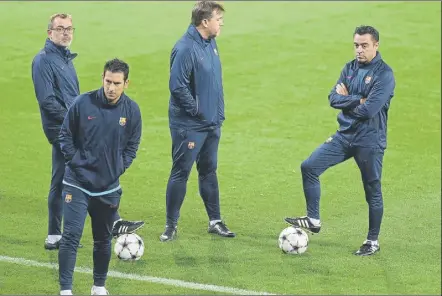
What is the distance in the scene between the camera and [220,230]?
11062mm

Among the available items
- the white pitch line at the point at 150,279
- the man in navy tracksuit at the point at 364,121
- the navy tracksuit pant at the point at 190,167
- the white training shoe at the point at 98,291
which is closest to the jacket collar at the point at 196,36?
the navy tracksuit pant at the point at 190,167

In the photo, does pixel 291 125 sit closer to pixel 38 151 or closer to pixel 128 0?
pixel 38 151

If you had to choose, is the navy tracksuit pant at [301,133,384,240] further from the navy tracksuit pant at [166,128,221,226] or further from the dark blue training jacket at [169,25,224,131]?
the dark blue training jacket at [169,25,224,131]

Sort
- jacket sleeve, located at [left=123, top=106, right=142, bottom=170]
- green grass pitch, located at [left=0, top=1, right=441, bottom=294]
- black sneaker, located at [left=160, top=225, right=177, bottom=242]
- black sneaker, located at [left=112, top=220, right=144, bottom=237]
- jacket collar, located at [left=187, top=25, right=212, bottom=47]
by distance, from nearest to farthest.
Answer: jacket sleeve, located at [left=123, top=106, right=142, bottom=170], green grass pitch, located at [left=0, top=1, right=441, bottom=294], black sneaker, located at [left=112, top=220, right=144, bottom=237], jacket collar, located at [left=187, top=25, right=212, bottom=47], black sneaker, located at [left=160, top=225, right=177, bottom=242]

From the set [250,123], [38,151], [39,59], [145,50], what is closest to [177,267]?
[39,59]

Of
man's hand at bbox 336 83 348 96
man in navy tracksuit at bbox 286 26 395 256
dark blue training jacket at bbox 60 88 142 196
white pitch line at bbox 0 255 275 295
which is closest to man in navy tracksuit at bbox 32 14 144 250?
white pitch line at bbox 0 255 275 295

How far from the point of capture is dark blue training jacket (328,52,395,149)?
10320 millimetres

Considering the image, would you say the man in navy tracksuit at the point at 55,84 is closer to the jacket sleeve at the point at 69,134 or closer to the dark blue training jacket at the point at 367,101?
the jacket sleeve at the point at 69,134

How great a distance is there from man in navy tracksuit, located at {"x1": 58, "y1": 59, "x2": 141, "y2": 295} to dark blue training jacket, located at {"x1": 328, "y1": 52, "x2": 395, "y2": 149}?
2.40 meters

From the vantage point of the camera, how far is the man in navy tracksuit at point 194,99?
34.5 feet

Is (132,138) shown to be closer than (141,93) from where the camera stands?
Yes

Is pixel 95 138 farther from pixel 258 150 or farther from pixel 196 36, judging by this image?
pixel 258 150

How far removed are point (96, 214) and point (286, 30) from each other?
1256 centimetres

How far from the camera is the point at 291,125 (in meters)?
16.0
